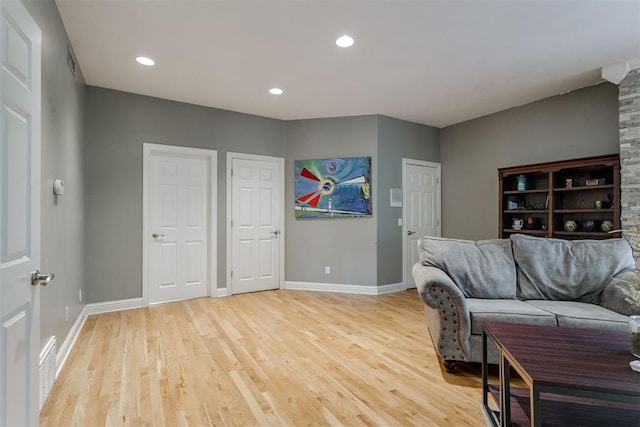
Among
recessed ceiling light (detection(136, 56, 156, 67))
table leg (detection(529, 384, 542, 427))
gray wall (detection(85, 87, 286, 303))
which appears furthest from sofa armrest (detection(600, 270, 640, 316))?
gray wall (detection(85, 87, 286, 303))

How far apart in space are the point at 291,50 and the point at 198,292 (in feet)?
10.8

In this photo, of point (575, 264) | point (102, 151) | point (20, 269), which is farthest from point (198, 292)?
point (575, 264)

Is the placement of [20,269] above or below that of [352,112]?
below

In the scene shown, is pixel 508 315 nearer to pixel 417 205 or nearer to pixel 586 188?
pixel 586 188

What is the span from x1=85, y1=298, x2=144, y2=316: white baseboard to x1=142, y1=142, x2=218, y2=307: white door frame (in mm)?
86

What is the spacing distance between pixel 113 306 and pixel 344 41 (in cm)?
383

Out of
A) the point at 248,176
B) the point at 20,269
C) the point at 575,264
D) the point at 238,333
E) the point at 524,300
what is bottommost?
the point at 238,333

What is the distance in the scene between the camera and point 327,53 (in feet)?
9.74

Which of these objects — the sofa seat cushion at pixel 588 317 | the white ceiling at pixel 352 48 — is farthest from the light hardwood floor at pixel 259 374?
the white ceiling at pixel 352 48

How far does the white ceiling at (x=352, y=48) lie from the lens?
2361 mm

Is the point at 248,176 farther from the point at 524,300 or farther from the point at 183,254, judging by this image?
the point at 524,300

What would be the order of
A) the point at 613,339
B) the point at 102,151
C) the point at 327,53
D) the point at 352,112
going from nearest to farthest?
the point at 613,339, the point at 327,53, the point at 102,151, the point at 352,112

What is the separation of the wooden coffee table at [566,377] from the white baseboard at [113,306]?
12.5 feet

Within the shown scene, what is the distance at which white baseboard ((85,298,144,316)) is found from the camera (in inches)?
143
